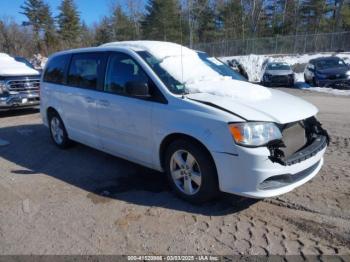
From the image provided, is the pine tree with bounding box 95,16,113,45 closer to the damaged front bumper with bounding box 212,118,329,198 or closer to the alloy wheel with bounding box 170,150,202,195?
the alloy wheel with bounding box 170,150,202,195

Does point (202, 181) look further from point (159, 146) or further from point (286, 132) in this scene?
point (286, 132)

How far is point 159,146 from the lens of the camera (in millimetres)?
4066

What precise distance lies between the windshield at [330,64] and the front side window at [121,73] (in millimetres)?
15180

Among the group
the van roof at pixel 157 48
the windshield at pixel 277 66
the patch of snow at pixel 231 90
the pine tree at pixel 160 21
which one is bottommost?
the windshield at pixel 277 66

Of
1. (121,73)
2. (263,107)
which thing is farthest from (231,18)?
(263,107)

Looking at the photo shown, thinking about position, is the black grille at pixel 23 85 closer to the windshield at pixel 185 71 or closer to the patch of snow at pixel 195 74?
the patch of snow at pixel 195 74

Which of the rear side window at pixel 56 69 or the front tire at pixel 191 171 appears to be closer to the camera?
the front tire at pixel 191 171

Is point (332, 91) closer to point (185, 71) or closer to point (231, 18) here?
point (185, 71)

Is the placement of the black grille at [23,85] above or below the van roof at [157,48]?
below

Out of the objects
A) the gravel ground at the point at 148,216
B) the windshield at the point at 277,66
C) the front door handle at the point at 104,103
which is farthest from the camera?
the windshield at the point at 277,66

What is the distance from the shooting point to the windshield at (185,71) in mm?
4059

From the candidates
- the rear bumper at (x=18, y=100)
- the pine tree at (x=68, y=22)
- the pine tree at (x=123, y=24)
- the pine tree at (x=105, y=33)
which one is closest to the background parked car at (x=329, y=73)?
the rear bumper at (x=18, y=100)

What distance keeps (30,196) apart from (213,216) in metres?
2.43

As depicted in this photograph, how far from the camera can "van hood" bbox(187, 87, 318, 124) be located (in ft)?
11.3
